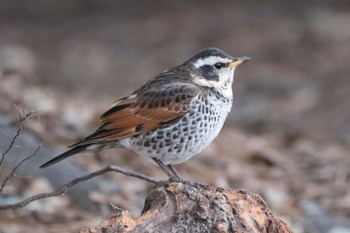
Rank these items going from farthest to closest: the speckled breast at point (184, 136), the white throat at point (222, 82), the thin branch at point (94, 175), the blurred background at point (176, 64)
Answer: the blurred background at point (176, 64)
the white throat at point (222, 82)
the speckled breast at point (184, 136)
the thin branch at point (94, 175)

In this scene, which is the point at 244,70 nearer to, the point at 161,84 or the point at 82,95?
the point at 82,95

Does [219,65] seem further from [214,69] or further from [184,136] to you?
[184,136]

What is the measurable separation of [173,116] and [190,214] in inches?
73.6

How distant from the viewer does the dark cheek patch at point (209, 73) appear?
8.11m

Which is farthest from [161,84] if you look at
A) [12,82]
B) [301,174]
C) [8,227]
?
[12,82]

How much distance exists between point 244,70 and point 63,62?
129 inches

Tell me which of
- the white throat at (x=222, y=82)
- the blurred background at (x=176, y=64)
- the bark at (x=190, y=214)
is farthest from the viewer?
the blurred background at (x=176, y=64)

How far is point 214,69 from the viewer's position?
8.12 m

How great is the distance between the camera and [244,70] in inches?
719

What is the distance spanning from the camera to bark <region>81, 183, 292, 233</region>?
597cm

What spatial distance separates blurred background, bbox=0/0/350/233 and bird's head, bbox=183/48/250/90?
138 centimetres

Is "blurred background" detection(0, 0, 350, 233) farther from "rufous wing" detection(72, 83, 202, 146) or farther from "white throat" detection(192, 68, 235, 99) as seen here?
"white throat" detection(192, 68, 235, 99)

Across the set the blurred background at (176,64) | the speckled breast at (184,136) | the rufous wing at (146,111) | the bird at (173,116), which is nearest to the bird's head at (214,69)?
the bird at (173,116)

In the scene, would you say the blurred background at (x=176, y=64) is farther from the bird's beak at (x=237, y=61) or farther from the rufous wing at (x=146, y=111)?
the bird's beak at (x=237, y=61)
